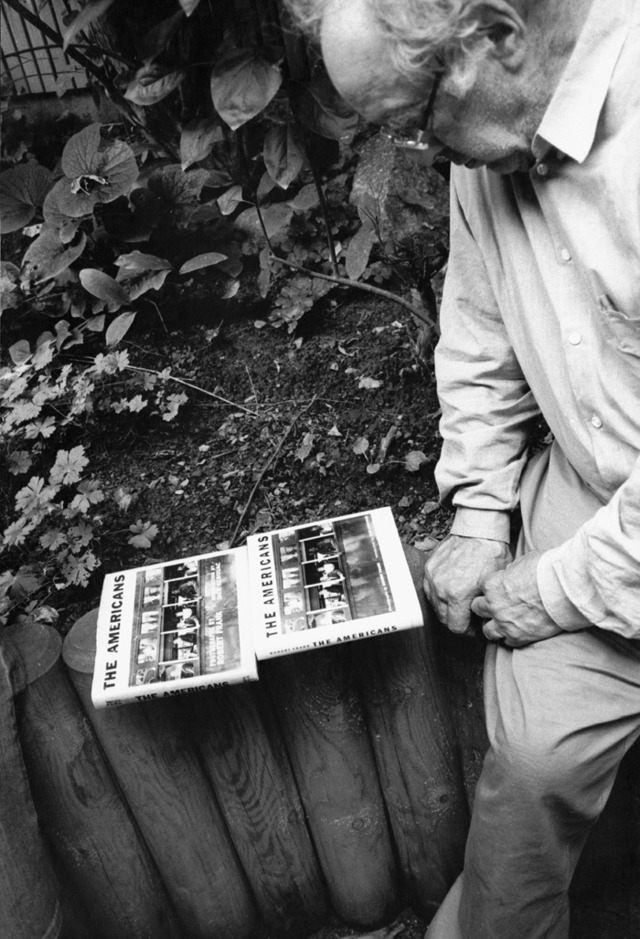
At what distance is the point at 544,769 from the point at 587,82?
3.56 feet

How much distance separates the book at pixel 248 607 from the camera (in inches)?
61.6

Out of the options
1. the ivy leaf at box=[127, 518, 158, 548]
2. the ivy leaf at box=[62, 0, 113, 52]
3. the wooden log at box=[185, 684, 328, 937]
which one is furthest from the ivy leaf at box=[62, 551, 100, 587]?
→ the ivy leaf at box=[62, 0, 113, 52]

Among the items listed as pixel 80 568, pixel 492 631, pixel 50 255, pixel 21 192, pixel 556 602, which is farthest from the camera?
pixel 21 192

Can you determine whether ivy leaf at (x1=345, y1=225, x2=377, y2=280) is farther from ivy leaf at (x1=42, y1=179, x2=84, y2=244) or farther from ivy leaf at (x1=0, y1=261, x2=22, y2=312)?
ivy leaf at (x1=0, y1=261, x2=22, y2=312)

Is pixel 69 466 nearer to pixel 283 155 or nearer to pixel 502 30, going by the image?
pixel 283 155

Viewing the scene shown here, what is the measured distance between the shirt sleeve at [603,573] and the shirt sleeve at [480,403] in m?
0.30

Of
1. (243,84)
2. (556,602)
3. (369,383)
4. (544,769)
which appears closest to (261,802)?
(544,769)

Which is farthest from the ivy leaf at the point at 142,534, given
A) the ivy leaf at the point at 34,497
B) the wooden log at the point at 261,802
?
the wooden log at the point at 261,802

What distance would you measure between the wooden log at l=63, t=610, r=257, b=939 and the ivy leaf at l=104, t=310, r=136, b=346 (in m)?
1.42

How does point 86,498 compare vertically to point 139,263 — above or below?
below

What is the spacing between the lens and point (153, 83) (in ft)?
8.59

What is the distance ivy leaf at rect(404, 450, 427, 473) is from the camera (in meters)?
2.48

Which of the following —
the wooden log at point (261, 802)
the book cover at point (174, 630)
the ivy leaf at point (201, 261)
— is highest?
the book cover at point (174, 630)

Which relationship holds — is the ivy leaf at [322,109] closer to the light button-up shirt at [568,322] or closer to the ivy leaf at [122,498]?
Answer: the light button-up shirt at [568,322]
